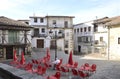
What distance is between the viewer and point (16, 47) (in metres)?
30.7

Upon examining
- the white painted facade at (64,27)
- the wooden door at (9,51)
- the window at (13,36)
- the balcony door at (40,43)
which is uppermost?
the white painted facade at (64,27)

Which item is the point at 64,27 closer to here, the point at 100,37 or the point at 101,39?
the point at 100,37

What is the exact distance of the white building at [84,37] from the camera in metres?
48.7

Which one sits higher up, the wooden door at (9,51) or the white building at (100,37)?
the white building at (100,37)

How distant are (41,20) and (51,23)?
2701 mm

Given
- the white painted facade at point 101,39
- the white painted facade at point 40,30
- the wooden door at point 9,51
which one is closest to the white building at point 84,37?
the white painted facade at point 101,39

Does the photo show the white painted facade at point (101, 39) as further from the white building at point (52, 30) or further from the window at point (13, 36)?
the window at point (13, 36)

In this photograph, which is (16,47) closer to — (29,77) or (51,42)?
(51,42)

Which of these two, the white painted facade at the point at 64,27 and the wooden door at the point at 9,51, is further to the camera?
the white painted facade at the point at 64,27

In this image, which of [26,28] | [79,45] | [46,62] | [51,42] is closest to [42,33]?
[51,42]

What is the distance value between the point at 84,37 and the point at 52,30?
356 inches

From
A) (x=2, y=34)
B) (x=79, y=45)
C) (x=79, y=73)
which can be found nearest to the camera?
(x=79, y=73)

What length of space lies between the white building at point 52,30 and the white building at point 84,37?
4002 millimetres

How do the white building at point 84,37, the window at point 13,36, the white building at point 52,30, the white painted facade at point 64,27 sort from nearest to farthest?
1. the window at point 13,36
2. the white building at point 52,30
3. the white building at point 84,37
4. the white painted facade at point 64,27
